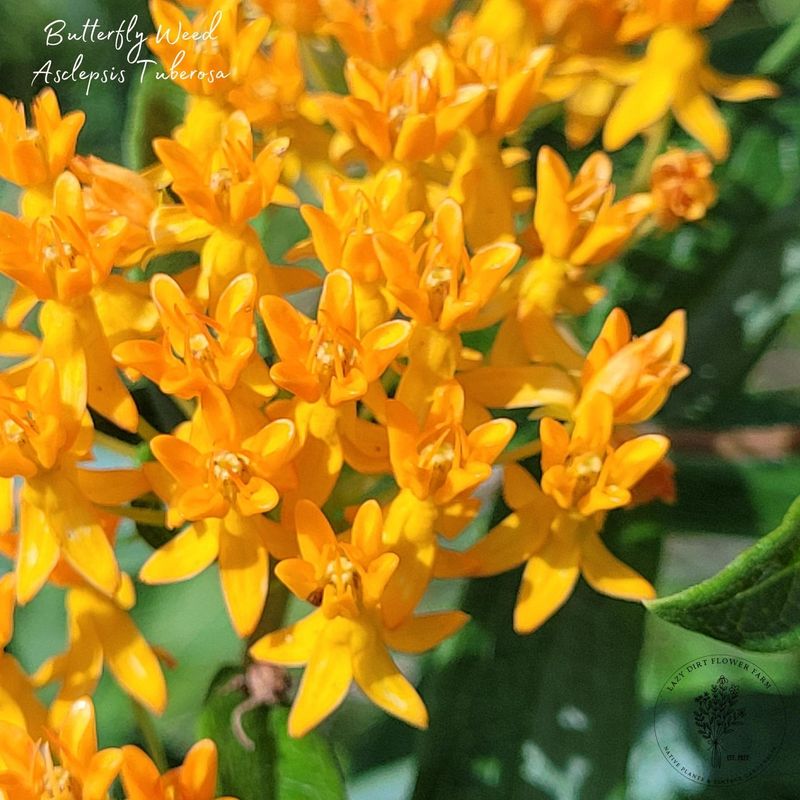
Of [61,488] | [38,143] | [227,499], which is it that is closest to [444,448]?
[227,499]

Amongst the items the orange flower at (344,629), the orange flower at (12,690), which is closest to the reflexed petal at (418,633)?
the orange flower at (344,629)

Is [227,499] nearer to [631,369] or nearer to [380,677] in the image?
[380,677]

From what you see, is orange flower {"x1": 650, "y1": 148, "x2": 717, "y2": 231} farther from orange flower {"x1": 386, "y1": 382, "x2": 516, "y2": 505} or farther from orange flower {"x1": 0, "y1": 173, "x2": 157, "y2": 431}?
orange flower {"x1": 0, "y1": 173, "x2": 157, "y2": 431}

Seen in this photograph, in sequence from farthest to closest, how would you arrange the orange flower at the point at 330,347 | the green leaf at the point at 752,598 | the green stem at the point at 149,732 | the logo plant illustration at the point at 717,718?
the logo plant illustration at the point at 717,718 → the green stem at the point at 149,732 → the orange flower at the point at 330,347 → the green leaf at the point at 752,598

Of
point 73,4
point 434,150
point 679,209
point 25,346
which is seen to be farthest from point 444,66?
point 73,4

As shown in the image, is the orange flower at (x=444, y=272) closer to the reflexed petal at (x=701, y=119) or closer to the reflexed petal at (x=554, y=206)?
the reflexed petal at (x=554, y=206)
